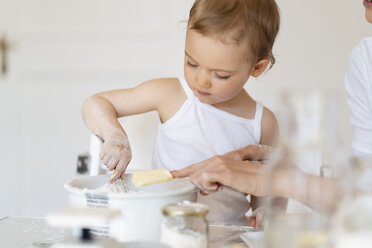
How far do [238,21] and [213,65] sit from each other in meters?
0.13

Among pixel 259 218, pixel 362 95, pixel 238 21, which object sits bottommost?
pixel 259 218

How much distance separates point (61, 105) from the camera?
225cm

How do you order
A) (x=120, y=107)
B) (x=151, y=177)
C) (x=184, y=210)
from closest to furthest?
(x=184, y=210)
(x=151, y=177)
(x=120, y=107)

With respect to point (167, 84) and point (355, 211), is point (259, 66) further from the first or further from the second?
point (355, 211)

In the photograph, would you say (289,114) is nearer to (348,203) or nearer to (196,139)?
(348,203)

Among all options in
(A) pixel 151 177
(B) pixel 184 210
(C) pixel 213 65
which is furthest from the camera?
(C) pixel 213 65

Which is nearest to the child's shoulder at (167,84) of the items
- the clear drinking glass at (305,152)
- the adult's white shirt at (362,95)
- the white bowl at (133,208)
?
the adult's white shirt at (362,95)

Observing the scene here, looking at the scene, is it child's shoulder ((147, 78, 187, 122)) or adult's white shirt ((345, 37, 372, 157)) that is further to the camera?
child's shoulder ((147, 78, 187, 122))

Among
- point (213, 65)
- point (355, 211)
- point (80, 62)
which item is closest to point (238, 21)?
point (213, 65)

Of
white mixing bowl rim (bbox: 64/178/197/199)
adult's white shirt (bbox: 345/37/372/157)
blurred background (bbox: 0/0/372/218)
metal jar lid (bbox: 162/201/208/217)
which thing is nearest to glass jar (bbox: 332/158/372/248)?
metal jar lid (bbox: 162/201/208/217)

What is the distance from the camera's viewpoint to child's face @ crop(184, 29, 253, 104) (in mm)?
1087

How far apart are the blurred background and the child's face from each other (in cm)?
92

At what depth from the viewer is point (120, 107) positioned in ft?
4.34

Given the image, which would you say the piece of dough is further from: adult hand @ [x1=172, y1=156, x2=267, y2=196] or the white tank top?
the white tank top
